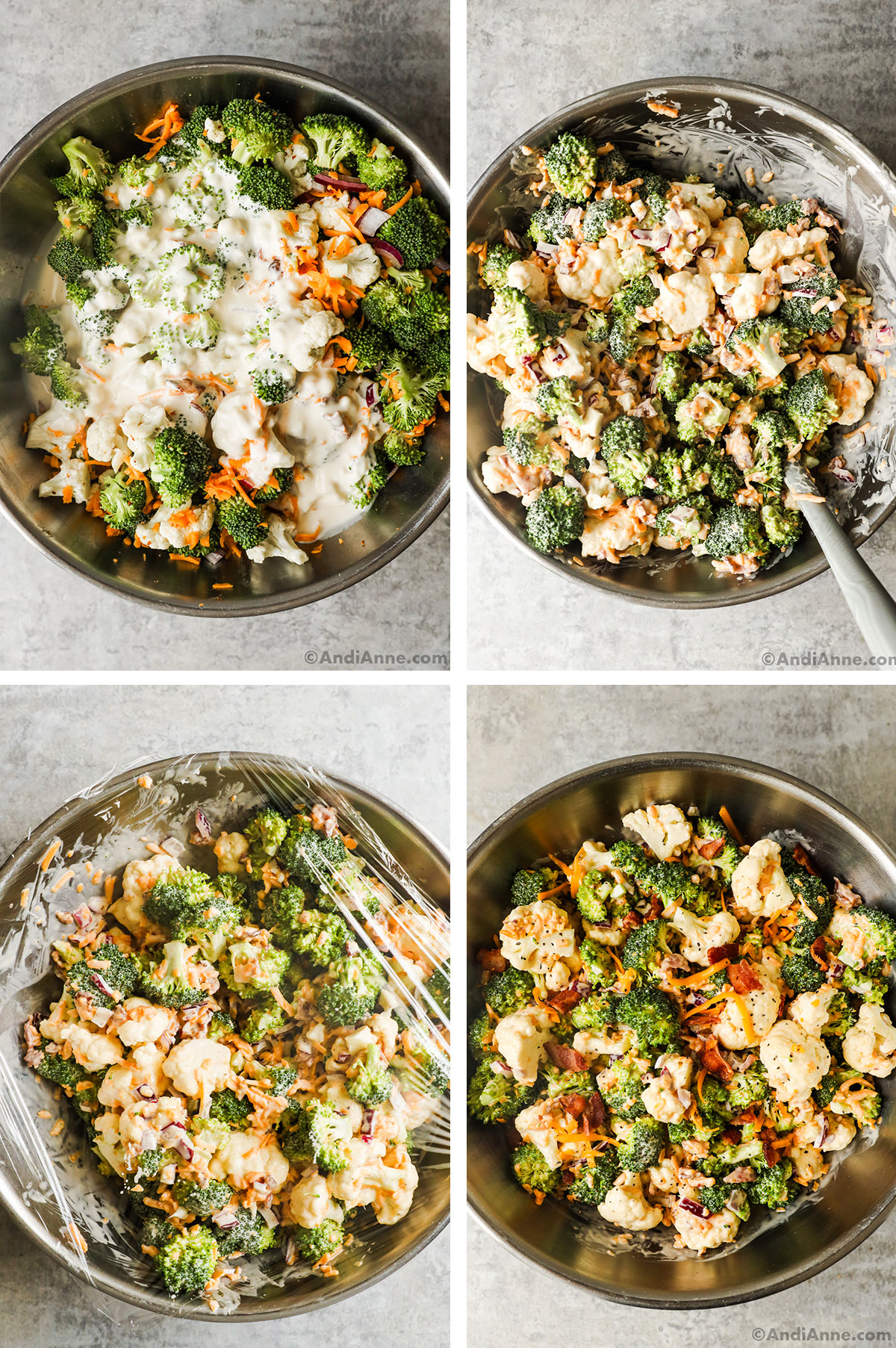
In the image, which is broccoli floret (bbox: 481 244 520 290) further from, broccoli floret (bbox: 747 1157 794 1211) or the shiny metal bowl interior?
broccoli floret (bbox: 747 1157 794 1211)

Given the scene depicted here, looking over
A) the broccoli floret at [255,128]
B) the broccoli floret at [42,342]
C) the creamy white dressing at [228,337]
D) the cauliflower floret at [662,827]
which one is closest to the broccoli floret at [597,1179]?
the cauliflower floret at [662,827]

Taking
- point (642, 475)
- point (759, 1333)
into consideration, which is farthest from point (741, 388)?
point (759, 1333)

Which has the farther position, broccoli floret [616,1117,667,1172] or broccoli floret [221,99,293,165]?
broccoli floret [616,1117,667,1172]

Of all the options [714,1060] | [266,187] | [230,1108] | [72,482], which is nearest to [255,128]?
[266,187]

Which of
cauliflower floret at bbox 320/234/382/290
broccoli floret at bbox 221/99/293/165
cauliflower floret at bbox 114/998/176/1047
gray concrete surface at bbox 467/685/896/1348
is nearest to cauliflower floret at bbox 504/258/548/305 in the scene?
cauliflower floret at bbox 320/234/382/290

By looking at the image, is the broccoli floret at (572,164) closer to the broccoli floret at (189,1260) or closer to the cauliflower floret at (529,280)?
the cauliflower floret at (529,280)

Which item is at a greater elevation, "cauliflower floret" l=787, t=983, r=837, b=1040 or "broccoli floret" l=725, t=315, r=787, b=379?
"broccoli floret" l=725, t=315, r=787, b=379

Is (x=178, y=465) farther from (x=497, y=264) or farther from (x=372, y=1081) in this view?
(x=372, y=1081)
